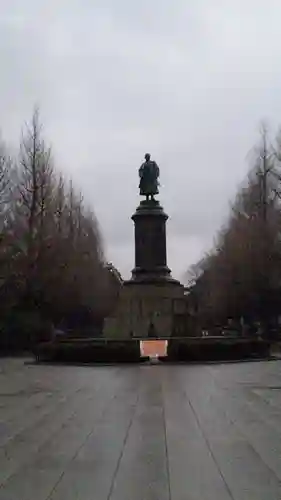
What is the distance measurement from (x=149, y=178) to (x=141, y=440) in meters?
→ 32.4

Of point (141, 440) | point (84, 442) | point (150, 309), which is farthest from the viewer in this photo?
point (150, 309)

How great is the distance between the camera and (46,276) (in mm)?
46688

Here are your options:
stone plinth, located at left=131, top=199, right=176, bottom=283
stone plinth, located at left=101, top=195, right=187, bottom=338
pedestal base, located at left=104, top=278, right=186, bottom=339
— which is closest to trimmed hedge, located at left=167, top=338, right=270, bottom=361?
stone plinth, located at left=101, top=195, right=187, bottom=338

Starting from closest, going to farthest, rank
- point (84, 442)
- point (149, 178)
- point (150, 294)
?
point (84, 442) → point (150, 294) → point (149, 178)

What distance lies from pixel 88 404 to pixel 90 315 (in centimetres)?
4813

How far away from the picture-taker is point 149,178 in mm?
42406

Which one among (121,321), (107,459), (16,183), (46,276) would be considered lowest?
(107,459)

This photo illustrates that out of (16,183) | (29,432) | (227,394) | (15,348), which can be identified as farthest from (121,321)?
(29,432)

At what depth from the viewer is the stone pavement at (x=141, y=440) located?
7566mm

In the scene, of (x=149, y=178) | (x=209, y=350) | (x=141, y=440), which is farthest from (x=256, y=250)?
(x=141, y=440)

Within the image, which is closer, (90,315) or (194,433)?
(194,433)

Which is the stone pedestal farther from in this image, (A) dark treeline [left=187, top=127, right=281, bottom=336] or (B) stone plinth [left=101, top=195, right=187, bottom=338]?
(A) dark treeline [left=187, top=127, right=281, bottom=336]

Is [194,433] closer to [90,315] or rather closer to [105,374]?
[105,374]

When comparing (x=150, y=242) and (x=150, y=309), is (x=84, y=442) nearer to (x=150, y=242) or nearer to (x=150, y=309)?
(x=150, y=309)
